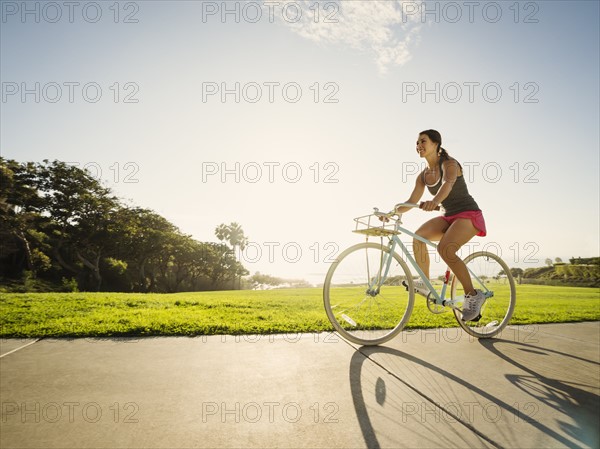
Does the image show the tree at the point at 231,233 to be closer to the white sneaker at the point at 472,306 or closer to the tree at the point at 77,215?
the tree at the point at 77,215

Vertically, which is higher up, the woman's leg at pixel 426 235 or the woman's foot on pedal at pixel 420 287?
the woman's leg at pixel 426 235

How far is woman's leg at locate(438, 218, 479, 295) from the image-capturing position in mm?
3838

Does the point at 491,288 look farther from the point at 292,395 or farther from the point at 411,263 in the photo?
the point at 292,395

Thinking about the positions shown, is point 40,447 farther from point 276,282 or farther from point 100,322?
point 276,282

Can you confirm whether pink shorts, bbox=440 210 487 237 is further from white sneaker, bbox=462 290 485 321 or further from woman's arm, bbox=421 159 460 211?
white sneaker, bbox=462 290 485 321

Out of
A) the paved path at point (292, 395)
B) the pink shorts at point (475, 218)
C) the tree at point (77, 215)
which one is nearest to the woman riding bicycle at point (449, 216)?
the pink shorts at point (475, 218)

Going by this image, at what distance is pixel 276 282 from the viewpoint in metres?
112

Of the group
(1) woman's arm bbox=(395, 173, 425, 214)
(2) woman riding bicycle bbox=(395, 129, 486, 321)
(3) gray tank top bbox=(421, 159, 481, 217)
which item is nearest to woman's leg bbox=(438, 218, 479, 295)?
(2) woman riding bicycle bbox=(395, 129, 486, 321)

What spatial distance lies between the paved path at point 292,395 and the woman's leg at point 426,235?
3.18 feet

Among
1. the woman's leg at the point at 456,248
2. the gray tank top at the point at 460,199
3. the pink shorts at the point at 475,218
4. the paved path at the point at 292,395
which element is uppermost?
the gray tank top at the point at 460,199

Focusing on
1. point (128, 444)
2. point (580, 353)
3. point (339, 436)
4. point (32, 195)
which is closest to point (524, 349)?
point (580, 353)

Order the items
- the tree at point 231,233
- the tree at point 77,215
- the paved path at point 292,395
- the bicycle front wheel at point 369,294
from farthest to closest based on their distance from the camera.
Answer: the tree at point 231,233 < the tree at point 77,215 < the bicycle front wheel at point 369,294 < the paved path at point 292,395

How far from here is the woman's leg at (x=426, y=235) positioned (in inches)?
157

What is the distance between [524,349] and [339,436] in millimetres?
2750
